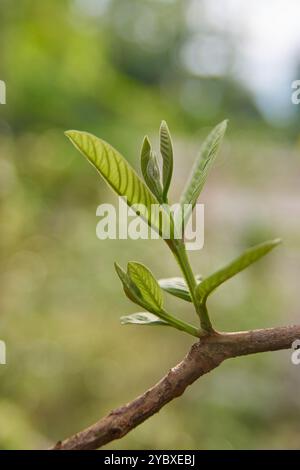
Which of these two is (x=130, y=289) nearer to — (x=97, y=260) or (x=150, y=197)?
(x=150, y=197)

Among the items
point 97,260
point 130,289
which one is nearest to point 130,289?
point 130,289

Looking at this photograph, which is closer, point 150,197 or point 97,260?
point 150,197

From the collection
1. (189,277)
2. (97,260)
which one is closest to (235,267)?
(189,277)

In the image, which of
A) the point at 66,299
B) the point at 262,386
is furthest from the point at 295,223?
the point at 66,299

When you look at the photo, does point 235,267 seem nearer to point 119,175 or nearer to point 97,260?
point 119,175

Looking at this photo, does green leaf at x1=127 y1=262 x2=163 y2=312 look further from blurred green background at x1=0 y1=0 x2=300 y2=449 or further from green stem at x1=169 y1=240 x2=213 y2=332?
blurred green background at x1=0 y1=0 x2=300 y2=449

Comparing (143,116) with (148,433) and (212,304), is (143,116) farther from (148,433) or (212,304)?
(148,433)
